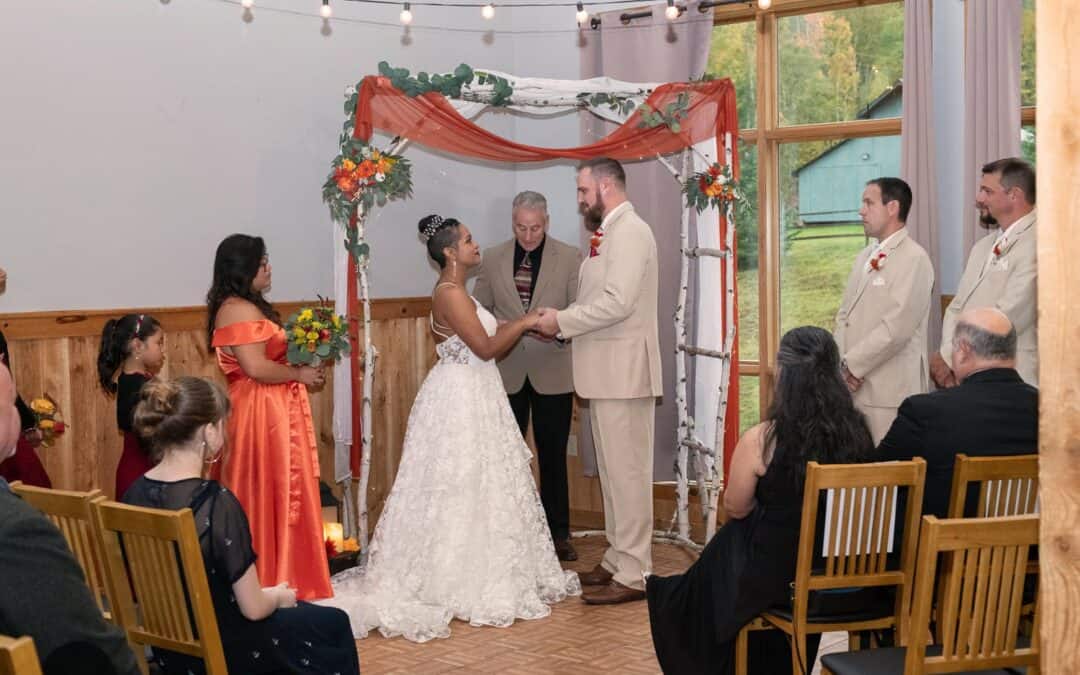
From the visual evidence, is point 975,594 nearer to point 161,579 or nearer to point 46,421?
point 161,579

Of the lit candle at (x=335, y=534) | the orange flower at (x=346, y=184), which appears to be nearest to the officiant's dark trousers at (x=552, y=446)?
the lit candle at (x=335, y=534)

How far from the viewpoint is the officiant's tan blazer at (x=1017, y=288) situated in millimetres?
4844

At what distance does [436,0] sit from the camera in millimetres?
6840

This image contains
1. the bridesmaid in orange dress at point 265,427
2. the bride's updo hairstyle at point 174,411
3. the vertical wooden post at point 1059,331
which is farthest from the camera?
the bridesmaid in orange dress at point 265,427

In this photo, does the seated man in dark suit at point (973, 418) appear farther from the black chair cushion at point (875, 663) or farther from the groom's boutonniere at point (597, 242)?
the groom's boutonniere at point (597, 242)

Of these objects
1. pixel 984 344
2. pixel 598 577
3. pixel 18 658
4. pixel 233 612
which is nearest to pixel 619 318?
pixel 598 577

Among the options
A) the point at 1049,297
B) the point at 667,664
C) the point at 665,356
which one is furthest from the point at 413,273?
the point at 1049,297

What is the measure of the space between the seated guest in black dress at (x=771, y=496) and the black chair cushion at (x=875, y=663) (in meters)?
0.45

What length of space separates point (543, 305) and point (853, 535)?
3.08 meters

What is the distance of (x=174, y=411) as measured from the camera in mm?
3082

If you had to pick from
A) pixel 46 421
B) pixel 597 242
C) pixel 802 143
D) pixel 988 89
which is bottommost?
pixel 46 421

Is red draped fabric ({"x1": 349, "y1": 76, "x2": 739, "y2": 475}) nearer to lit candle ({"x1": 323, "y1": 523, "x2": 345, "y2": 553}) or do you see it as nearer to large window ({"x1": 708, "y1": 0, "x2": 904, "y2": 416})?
lit candle ({"x1": 323, "y1": 523, "x2": 345, "y2": 553})

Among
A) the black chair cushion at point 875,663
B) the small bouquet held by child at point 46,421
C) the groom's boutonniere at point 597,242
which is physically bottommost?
the black chair cushion at point 875,663

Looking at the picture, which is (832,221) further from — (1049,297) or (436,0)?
(1049,297)
